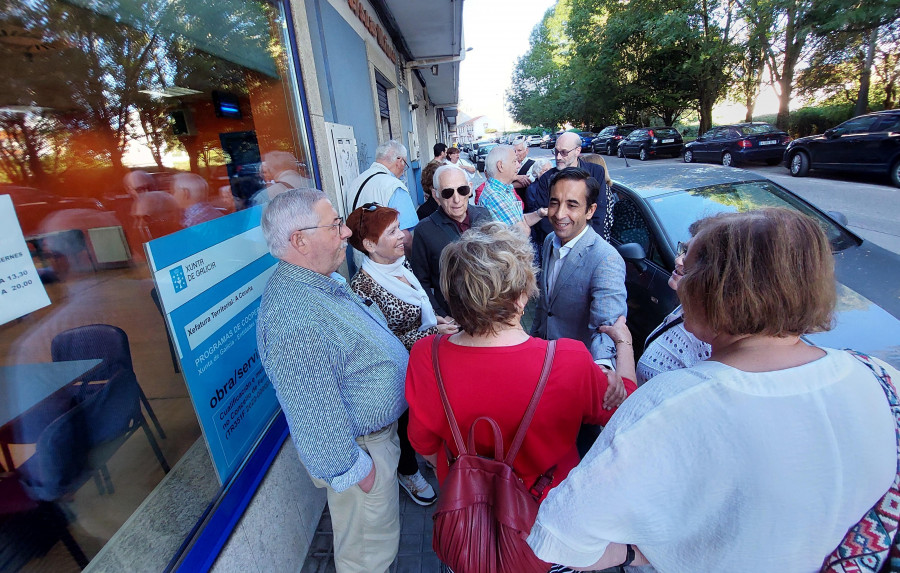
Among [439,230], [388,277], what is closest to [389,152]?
[439,230]

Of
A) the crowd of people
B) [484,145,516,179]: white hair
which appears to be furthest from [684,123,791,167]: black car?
the crowd of people

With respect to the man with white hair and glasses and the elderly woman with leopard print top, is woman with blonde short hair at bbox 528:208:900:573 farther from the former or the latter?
the man with white hair and glasses

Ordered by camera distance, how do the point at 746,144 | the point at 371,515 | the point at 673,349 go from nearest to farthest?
the point at 673,349 < the point at 371,515 < the point at 746,144

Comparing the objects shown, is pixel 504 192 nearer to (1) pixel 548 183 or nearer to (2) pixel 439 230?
(1) pixel 548 183

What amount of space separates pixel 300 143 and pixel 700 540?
336cm

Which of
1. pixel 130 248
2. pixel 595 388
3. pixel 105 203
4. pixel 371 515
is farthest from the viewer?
pixel 105 203

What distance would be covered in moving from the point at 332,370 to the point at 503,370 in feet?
2.06

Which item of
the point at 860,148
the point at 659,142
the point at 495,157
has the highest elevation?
the point at 659,142

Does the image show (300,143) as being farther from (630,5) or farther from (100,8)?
(630,5)

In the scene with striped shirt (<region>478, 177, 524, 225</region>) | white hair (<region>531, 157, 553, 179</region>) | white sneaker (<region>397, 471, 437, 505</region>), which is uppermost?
white hair (<region>531, 157, 553, 179</region>)

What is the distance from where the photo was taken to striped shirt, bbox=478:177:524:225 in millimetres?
3607

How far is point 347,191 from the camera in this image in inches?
154

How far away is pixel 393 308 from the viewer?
2.23m

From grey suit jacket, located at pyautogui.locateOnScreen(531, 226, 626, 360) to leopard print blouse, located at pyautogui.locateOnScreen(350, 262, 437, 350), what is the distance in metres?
0.70
